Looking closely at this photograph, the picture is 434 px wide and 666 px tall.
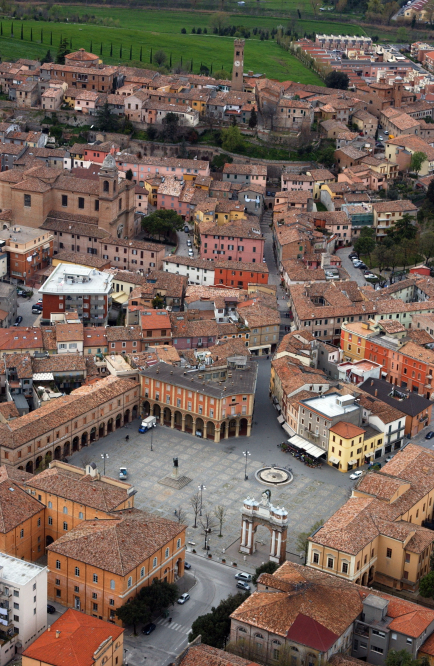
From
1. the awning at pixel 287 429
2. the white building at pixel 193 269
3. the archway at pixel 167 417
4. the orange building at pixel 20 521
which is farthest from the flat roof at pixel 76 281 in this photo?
the orange building at pixel 20 521

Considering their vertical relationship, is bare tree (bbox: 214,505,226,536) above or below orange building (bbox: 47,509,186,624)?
below

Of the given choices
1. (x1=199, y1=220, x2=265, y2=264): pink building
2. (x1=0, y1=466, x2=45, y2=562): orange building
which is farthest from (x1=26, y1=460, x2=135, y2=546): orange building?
(x1=199, y1=220, x2=265, y2=264): pink building

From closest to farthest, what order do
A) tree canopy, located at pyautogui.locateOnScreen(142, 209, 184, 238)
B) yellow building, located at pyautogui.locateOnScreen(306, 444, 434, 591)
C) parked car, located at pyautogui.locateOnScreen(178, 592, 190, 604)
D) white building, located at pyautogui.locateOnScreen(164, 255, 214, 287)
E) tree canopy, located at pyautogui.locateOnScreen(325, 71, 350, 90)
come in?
parked car, located at pyautogui.locateOnScreen(178, 592, 190, 604)
yellow building, located at pyautogui.locateOnScreen(306, 444, 434, 591)
white building, located at pyautogui.locateOnScreen(164, 255, 214, 287)
tree canopy, located at pyautogui.locateOnScreen(142, 209, 184, 238)
tree canopy, located at pyautogui.locateOnScreen(325, 71, 350, 90)

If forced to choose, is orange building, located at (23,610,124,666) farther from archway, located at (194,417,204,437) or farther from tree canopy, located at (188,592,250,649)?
archway, located at (194,417,204,437)

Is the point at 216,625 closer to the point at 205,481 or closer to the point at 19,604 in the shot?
the point at 19,604

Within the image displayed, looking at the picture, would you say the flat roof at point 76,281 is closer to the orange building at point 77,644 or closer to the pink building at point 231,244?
the pink building at point 231,244

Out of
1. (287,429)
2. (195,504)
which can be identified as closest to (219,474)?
(195,504)
